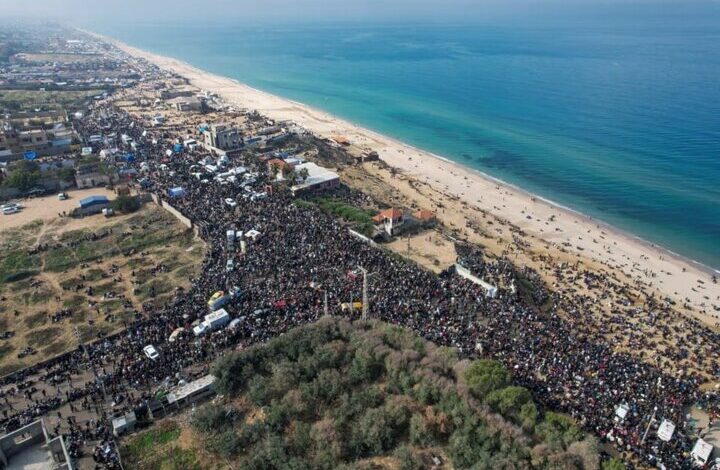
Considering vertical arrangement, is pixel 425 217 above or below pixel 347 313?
above

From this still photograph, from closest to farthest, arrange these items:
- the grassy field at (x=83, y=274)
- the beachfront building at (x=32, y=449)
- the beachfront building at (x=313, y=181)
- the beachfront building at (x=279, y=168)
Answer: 1. the beachfront building at (x=32, y=449)
2. the grassy field at (x=83, y=274)
3. the beachfront building at (x=313, y=181)
4. the beachfront building at (x=279, y=168)

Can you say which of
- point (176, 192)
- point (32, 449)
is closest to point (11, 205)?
point (176, 192)

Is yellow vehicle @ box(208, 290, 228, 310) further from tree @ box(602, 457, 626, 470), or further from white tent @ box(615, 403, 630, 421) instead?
white tent @ box(615, 403, 630, 421)

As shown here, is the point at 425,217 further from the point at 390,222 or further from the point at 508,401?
the point at 508,401

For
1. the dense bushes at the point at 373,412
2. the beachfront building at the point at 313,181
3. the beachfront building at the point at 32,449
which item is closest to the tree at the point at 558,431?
the dense bushes at the point at 373,412

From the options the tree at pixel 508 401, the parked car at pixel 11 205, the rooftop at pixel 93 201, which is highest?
the tree at pixel 508 401

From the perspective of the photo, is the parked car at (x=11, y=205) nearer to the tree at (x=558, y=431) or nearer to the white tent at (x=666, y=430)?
the tree at (x=558, y=431)

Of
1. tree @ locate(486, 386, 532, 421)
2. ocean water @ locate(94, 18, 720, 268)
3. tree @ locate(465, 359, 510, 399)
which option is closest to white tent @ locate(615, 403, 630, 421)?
tree @ locate(486, 386, 532, 421)
